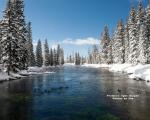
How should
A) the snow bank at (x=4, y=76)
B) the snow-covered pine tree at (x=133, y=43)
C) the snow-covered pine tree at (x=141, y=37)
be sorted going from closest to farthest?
the snow bank at (x=4, y=76), the snow-covered pine tree at (x=141, y=37), the snow-covered pine tree at (x=133, y=43)

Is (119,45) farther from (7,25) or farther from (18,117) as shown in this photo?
(18,117)

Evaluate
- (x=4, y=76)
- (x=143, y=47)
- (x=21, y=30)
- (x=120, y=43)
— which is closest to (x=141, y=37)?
(x=143, y=47)

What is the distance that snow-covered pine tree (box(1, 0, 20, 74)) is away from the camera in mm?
43688

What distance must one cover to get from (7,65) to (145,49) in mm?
34878

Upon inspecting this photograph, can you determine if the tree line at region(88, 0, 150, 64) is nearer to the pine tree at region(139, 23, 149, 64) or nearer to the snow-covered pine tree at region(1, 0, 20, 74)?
the pine tree at region(139, 23, 149, 64)

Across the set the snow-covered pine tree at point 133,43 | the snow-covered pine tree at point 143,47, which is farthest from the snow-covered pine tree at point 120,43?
the snow-covered pine tree at point 143,47

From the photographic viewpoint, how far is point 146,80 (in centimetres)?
3600

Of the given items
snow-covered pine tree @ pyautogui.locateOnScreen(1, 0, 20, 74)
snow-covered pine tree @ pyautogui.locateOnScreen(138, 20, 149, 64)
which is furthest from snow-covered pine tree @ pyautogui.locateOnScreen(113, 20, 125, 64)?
snow-covered pine tree @ pyautogui.locateOnScreen(1, 0, 20, 74)

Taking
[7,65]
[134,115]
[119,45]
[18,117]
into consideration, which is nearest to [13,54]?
[7,65]

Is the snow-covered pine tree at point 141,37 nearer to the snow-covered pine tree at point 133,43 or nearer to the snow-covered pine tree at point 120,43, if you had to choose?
the snow-covered pine tree at point 133,43

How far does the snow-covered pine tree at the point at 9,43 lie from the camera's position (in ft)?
143

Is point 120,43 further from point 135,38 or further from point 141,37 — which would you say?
point 141,37

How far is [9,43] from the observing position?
44094 mm

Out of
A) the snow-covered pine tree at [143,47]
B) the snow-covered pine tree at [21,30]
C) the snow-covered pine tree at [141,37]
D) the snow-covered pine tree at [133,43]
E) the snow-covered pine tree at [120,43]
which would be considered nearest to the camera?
the snow-covered pine tree at [21,30]
